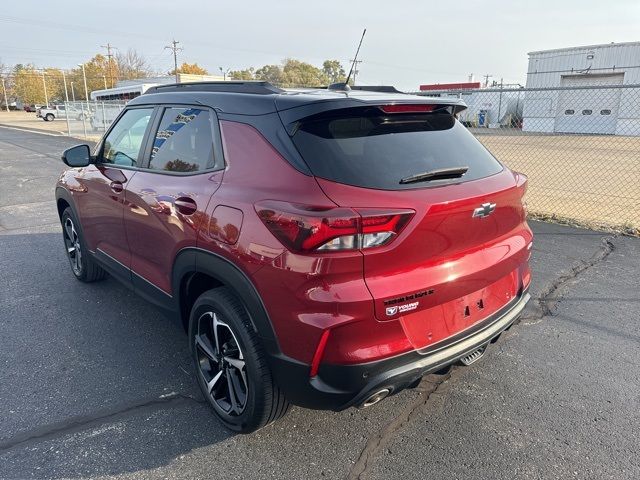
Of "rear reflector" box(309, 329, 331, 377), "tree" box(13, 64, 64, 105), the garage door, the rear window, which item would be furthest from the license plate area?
"tree" box(13, 64, 64, 105)

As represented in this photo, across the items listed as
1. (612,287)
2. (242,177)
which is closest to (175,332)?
(242,177)

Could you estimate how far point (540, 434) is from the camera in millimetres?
2568

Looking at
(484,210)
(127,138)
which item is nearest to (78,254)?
(127,138)

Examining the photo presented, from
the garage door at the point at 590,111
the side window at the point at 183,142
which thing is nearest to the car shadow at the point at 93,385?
the side window at the point at 183,142

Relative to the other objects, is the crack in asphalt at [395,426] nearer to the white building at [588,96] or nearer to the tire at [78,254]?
the tire at [78,254]

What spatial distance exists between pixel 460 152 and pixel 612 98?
3842 cm

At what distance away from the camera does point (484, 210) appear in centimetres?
239

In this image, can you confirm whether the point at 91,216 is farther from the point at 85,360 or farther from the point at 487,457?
the point at 487,457

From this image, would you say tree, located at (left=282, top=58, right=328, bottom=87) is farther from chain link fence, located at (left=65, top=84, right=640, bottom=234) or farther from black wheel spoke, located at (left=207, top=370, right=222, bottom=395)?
black wheel spoke, located at (left=207, top=370, right=222, bottom=395)

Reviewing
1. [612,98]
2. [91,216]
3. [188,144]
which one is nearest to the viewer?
[188,144]

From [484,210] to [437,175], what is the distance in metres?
0.31

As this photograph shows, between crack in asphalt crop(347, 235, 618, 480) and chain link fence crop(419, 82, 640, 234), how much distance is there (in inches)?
69.0

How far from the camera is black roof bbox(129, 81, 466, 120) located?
2.29 m

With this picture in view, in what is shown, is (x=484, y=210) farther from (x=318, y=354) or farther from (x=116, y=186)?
(x=116, y=186)
